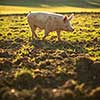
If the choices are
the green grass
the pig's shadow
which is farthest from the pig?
the green grass

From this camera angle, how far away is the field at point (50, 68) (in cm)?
819

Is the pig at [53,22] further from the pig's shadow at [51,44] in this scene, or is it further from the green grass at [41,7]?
the green grass at [41,7]

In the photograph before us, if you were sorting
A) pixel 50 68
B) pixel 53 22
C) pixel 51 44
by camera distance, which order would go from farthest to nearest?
pixel 53 22
pixel 51 44
pixel 50 68

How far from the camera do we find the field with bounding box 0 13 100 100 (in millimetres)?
8188

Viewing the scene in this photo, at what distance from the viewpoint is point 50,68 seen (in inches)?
433

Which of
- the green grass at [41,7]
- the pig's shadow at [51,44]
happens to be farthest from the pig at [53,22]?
the green grass at [41,7]

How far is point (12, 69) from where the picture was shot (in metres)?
11.0

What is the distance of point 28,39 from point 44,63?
6014 millimetres

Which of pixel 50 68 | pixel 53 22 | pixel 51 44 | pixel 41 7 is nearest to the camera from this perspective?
pixel 50 68

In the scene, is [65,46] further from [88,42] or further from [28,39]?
[28,39]

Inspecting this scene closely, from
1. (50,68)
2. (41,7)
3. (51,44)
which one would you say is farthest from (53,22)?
(41,7)

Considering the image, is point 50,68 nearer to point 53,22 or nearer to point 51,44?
point 51,44

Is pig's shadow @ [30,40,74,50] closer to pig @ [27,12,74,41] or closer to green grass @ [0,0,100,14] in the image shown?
pig @ [27,12,74,41]

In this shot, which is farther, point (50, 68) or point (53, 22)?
point (53, 22)
